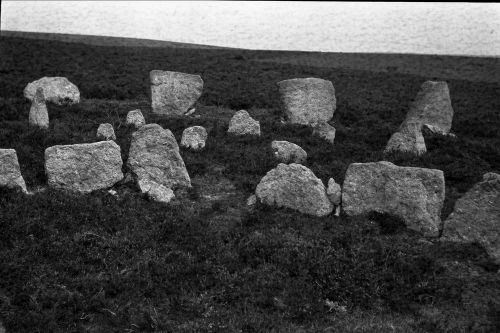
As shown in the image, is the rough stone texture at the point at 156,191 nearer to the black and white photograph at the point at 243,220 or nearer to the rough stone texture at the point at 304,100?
the black and white photograph at the point at 243,220

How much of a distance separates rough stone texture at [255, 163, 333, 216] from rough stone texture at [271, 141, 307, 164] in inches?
125

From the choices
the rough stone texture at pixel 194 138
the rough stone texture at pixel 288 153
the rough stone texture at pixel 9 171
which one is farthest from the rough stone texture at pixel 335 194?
the rough stone texture at pixel 9 171

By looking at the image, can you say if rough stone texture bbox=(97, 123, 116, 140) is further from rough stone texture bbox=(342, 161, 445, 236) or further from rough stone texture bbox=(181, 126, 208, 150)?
rough stone texture bbox=(342, 161, 445, 236)

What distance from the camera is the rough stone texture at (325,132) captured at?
19022 millimetres

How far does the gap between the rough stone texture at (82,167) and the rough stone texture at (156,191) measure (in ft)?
2.67

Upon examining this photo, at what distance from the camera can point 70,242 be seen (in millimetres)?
10117

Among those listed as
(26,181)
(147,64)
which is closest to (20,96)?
(26,181)

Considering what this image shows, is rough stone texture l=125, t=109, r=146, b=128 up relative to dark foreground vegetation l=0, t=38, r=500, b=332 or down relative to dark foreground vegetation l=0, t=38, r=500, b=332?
up

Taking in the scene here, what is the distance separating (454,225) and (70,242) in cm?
850

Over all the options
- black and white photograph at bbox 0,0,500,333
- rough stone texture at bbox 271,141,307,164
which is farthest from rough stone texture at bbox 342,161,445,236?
rough stone texture at bbox 271,141,307,164

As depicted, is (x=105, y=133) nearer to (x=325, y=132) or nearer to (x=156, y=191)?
(x=156, y=191)

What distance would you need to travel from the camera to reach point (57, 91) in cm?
2284

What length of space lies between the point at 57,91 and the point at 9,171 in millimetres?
11931

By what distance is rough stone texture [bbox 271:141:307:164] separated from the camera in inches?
634
